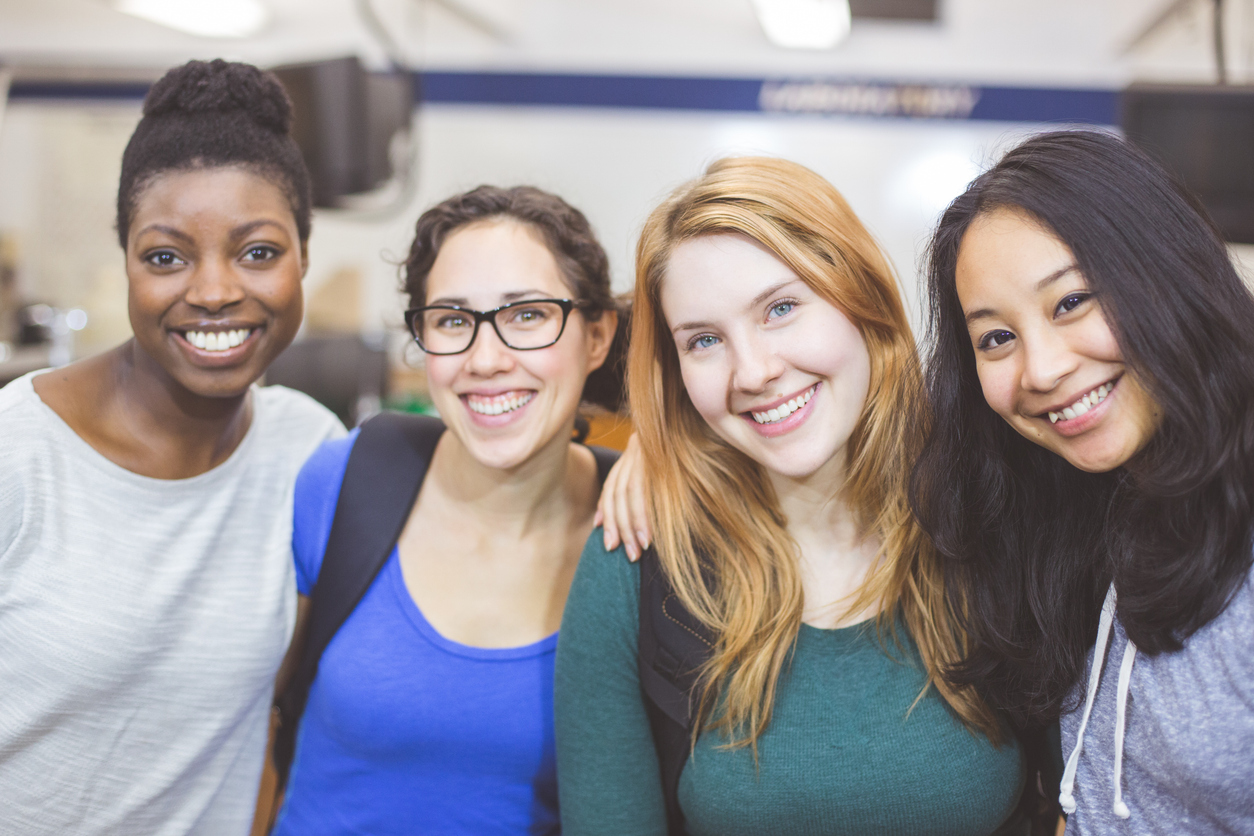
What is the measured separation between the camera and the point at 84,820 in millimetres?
1331

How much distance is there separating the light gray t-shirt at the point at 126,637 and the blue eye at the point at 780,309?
0.99 meters

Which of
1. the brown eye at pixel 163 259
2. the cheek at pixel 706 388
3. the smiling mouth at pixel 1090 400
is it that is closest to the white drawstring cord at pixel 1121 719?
the smiling mouth at pixel 1090 400

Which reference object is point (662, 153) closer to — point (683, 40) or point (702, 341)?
point (683, 40)

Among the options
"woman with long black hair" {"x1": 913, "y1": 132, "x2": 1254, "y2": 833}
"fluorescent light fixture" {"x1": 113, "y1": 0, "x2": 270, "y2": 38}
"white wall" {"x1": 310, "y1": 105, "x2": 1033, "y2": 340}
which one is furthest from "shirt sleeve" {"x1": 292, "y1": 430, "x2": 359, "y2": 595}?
"fluorescent light fixture" {"x1": 113, "y1": 0, "x2": 270, "y2": 38}

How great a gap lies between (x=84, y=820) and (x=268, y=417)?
2.47 ft

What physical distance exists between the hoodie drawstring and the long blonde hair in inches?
4.9

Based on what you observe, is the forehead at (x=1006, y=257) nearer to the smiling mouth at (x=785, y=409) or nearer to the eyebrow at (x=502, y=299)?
the smiling mouth at (x=785, y=409)

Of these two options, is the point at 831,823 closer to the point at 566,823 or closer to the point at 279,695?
the point at 566,823

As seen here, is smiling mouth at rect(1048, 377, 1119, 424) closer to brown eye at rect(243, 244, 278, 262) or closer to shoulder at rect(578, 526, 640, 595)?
shoulder at rect(578, 526, 640, 595)

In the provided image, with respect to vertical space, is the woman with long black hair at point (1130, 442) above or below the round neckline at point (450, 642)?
above

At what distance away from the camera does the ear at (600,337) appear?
169 cm

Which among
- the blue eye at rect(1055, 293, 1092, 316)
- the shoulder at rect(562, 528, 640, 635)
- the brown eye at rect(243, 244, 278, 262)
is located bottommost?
the shoulder at rect(562, 528, 640, 635)

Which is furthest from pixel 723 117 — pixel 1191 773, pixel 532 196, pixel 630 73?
pixel 1191 773

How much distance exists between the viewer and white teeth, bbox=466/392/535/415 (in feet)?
5.06
